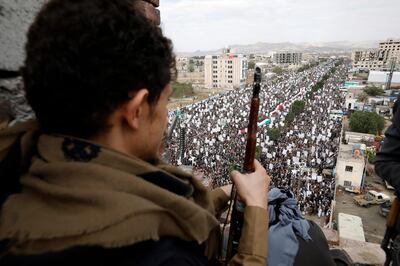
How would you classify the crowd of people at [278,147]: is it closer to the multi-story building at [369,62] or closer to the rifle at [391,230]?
the rifle at [391,230]

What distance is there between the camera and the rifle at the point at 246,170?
1.20 metres

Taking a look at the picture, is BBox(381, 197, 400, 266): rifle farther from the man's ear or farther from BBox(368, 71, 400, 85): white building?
BBox(368, 71, 400, 85): white building

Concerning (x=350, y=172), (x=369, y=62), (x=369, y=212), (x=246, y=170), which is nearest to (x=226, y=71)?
(x=369, y=62)

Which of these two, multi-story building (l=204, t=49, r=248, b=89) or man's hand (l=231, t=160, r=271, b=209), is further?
multi-story building (l=204, t=49, r=248, b=89)

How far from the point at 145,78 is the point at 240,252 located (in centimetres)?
58

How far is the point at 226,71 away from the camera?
196 feet

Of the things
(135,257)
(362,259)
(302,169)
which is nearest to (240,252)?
(135,257)

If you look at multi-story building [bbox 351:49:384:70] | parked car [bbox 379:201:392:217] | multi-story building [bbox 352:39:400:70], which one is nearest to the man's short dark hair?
parked car [bbox 379:201:392:217]

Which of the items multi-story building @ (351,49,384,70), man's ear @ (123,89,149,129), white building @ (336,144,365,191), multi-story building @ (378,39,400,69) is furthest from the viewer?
multi-story building @ (378,39,400,69)

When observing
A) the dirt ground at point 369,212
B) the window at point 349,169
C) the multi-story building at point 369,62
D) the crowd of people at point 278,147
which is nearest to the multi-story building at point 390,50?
the multi-story building at point 369,62

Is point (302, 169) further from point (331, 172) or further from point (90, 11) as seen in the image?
Result: point (90, 11)

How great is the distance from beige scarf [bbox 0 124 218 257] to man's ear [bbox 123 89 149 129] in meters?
0.11

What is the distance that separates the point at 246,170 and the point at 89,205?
2.18 feet

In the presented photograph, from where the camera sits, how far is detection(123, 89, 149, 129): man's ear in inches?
33.5
